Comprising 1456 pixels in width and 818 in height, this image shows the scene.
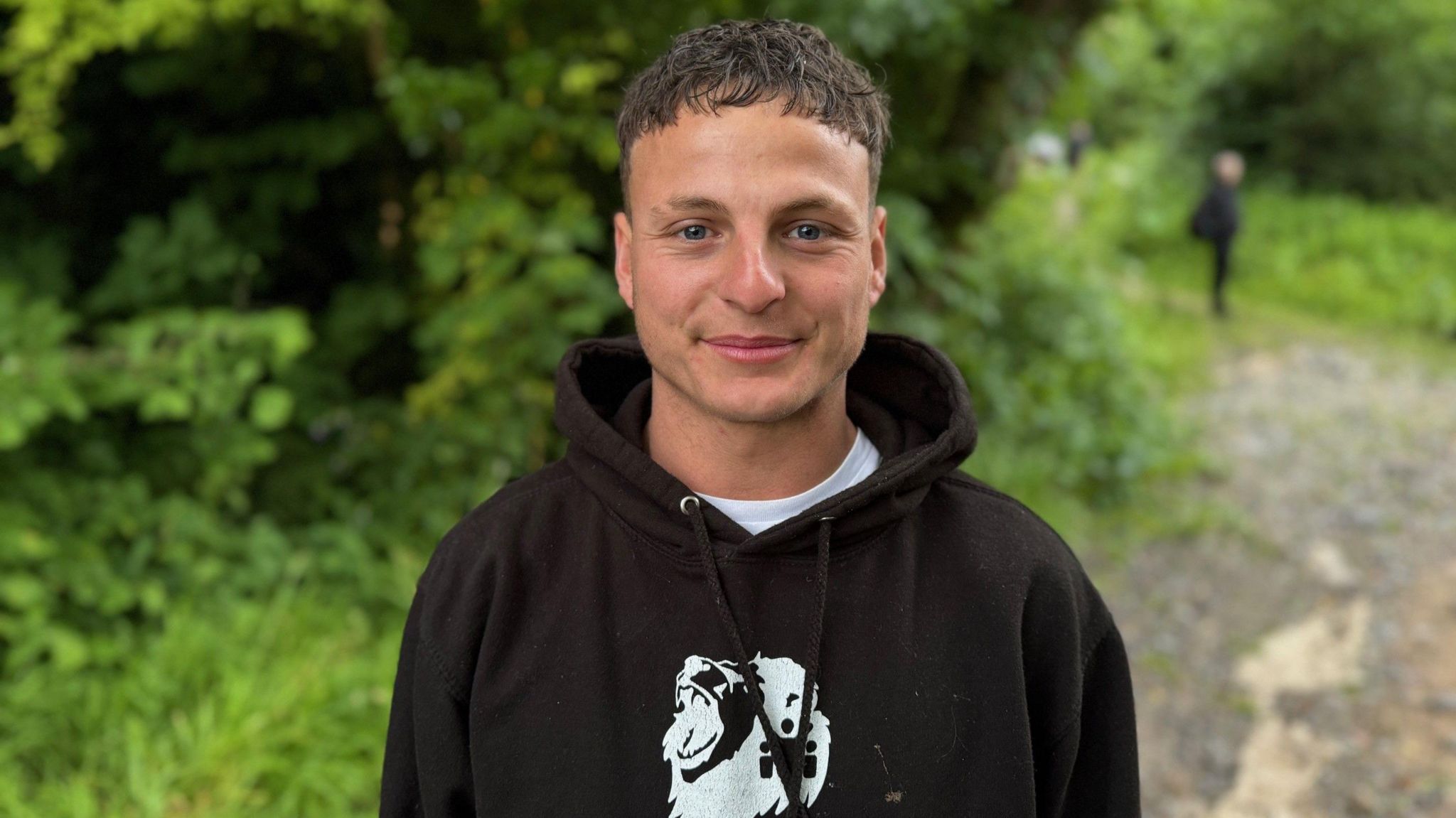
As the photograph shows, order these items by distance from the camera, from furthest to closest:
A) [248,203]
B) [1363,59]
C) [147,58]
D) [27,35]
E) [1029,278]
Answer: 1. [1363,59]
2. [1029,278]
3. [248,203]
4. [147,58]
5. [27,35]

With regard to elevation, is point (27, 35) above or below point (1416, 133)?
below

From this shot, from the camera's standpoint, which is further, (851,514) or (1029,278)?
(1029,278)

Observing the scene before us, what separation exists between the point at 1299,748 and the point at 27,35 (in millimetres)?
5098

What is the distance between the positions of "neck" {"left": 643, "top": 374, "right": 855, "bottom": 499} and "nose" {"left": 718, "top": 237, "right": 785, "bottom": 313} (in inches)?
7.6

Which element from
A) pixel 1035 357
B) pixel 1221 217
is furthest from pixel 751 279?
pixel 1221 217

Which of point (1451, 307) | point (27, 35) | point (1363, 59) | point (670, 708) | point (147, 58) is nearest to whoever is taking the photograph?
point (670, 708)

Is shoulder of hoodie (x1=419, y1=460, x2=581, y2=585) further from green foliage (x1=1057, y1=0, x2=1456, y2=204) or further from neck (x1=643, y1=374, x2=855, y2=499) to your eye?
green foliage (x1=1057, y1=0, x2=1456, y2=204)

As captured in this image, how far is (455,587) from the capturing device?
5.42ft

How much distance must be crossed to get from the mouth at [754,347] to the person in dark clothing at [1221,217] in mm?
11301

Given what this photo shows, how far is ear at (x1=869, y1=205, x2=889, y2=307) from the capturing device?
1.68 metres

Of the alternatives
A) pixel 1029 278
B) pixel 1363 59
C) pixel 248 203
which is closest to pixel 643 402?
pixel 248 203

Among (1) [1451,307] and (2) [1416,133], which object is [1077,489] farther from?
(2) [1416,133]

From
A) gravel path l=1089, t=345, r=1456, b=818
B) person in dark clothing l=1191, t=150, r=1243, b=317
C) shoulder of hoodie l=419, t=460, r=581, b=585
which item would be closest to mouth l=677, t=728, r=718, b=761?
shoulder of hoodie l=419, t=460, r=581, b=585

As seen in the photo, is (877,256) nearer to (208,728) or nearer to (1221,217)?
(208,728)
